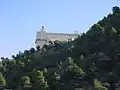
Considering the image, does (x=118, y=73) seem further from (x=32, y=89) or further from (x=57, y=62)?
(x=57, y=62)

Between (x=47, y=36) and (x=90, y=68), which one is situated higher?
(x=47, y=36)

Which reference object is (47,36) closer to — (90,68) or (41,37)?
(41,37)

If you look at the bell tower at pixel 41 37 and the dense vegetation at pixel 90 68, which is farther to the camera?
the bell tower at pixel 41 37

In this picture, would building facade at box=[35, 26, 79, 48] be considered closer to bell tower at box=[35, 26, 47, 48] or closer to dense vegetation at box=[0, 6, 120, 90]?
bell tower at box=[35, 26, 47, 48]

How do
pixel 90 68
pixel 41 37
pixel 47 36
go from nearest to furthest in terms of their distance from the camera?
pixel 90 68, pixel 41 37, pixel 47 36

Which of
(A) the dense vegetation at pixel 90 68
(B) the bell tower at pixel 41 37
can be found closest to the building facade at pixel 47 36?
(B) the bell tower at pixel 41 37

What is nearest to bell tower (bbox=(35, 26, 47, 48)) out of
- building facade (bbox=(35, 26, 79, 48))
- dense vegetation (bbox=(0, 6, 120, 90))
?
building facade (bbox=(35, 26, 79, 48))

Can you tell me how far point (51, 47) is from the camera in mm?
57750

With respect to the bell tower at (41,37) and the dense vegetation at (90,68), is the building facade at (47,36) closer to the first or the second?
the bell tower at (41,37)

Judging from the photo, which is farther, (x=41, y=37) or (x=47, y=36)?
(x=47, y=36)

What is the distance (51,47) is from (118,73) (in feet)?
86.9

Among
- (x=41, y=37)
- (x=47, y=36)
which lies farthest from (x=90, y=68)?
(x=47, y=36)

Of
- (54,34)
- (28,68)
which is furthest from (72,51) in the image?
(54,34)

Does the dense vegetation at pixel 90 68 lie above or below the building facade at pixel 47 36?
below
